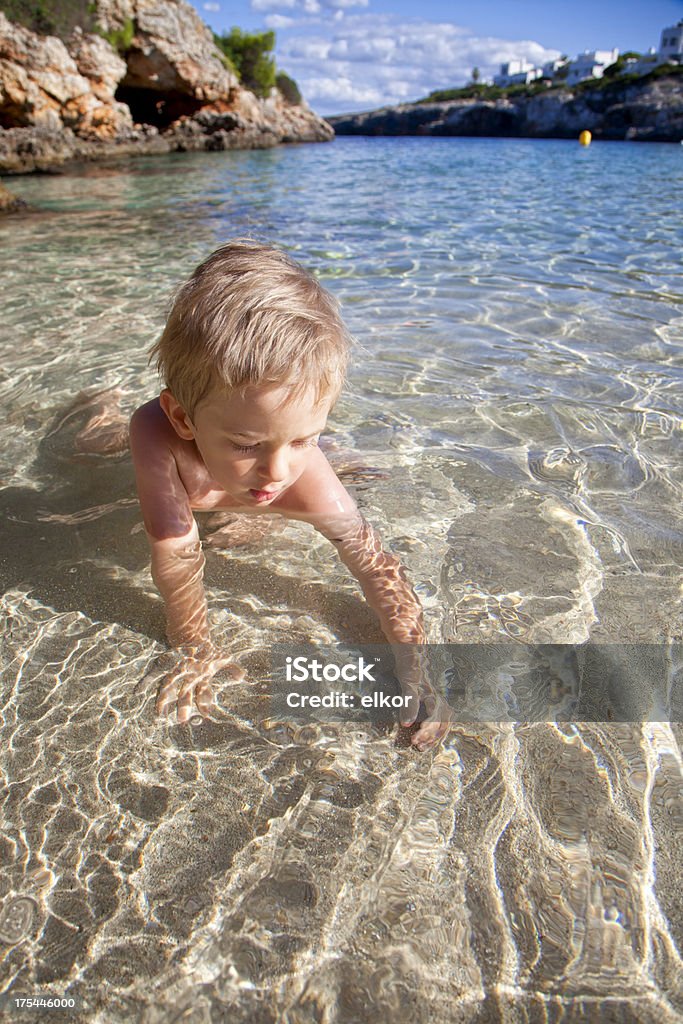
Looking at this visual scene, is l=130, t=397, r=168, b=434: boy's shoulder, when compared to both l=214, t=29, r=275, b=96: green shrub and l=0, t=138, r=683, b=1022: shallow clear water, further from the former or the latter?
l=214, t=29, r=275, b=96: green shrub

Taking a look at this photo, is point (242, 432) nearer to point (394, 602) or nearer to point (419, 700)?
point (394, 602)

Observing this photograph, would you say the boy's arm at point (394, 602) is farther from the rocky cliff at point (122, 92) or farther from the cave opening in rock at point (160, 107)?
the cave opening in rock at point (160, 107)

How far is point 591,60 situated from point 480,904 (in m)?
150

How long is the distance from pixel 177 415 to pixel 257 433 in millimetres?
372

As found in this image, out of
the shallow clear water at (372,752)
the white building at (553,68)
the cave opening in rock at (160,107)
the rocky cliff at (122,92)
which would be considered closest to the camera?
the shallow clear water at (372,752)

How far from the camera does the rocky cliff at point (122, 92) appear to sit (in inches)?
920

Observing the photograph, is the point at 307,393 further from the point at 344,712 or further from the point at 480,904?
the point at 480,904

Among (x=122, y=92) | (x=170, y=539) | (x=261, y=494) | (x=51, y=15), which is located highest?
(x=51, y=15)

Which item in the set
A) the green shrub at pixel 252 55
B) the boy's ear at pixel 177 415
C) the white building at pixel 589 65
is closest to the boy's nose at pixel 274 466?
the boy's ear at pixel 177 415

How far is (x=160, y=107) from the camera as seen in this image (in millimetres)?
34375

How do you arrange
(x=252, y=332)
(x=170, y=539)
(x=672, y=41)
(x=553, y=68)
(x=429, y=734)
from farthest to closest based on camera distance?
(x=553, y=68)
(x=672, y=41)
(x=170, y=539)
(x=429, y=734)
(x=252, y=332)

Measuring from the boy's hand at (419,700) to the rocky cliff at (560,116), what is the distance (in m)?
65.4

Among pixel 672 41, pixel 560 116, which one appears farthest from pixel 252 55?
pixel 672 41

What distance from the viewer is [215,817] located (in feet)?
5.21
